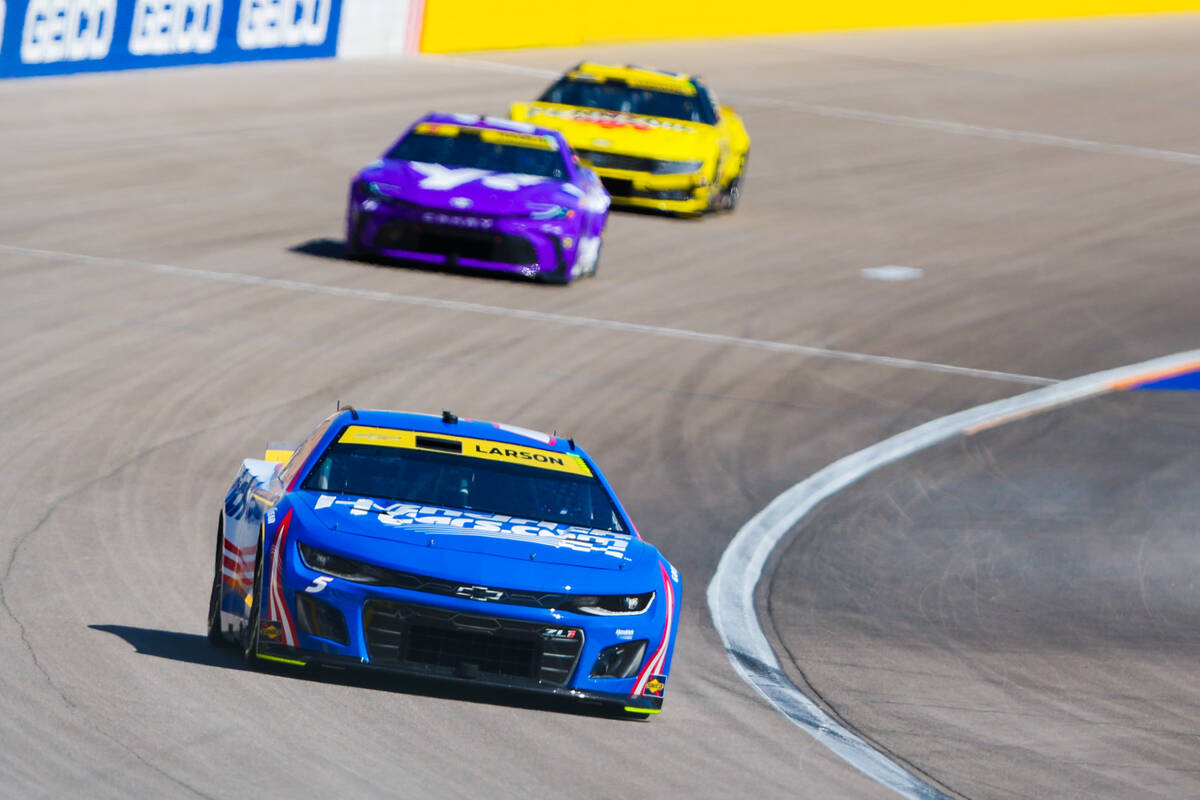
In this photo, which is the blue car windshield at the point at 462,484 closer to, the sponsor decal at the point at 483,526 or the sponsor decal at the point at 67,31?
the sponsor decal at the point at 483,526

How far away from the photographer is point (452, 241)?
18641mm

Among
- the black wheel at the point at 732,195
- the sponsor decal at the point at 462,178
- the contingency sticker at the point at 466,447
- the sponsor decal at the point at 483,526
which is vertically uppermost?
the contingency sticker at the point at 466,447

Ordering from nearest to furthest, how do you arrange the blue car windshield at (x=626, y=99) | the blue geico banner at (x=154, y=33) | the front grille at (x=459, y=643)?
the front grille at (x=459, y=643), the blue car windshield at (x=626, y=99), the blue geico banner at (x=154, y=33)

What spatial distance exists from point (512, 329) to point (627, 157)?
18.8 ft

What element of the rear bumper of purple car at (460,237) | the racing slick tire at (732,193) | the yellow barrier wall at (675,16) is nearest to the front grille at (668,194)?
the racing slick tire at (732,193)

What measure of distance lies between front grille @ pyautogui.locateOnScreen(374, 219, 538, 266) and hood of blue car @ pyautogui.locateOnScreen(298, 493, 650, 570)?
389 inches

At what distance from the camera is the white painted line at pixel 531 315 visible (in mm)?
18078

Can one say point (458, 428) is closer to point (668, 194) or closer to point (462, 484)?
point (462, 484)

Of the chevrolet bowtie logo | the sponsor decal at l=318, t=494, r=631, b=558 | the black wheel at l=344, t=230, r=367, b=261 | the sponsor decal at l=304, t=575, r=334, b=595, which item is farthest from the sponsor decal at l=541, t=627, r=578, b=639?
the black wheel at l=344, t=230, r=367, b=261

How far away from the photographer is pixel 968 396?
1727cm

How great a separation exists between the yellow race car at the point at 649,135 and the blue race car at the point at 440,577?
45.3ft

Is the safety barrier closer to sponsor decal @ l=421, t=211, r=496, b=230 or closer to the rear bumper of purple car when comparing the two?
the rear bumper of purple car

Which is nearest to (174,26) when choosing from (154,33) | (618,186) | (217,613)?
(154,33)

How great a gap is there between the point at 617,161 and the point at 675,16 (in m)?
14.8
